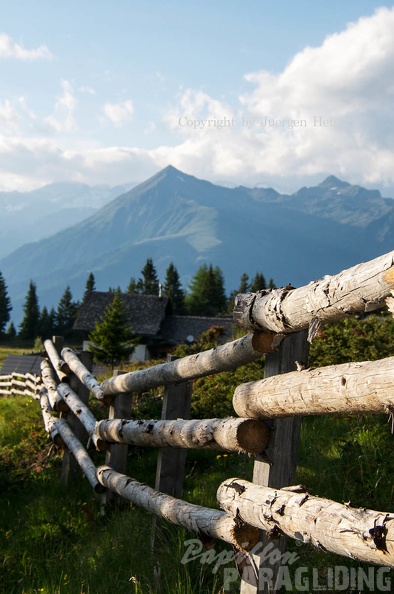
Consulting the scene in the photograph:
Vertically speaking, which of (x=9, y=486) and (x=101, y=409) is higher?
(x=101, y=409)

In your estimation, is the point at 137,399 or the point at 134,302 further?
the point at 134,302

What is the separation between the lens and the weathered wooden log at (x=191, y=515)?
3.76 metres

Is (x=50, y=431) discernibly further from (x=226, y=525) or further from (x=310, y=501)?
(x=310, y=501)

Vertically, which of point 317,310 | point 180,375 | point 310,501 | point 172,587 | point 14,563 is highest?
point 317,310

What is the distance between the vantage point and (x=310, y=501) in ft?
10.1

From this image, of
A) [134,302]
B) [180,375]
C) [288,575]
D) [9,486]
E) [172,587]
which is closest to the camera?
[288,575]

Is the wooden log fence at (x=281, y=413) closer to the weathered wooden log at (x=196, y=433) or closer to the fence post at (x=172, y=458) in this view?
the weathered wooden log at (x=196, y=433)

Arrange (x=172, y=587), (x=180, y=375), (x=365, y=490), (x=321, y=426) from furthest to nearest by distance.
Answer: (x=321, y=426) → (x=180, y=375) → (x=365, y=490) → (x=172, y=587)

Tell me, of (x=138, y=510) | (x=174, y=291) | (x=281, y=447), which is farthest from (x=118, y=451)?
(x=174, y=291)

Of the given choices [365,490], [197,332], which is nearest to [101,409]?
[365,490]

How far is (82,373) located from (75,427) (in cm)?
90

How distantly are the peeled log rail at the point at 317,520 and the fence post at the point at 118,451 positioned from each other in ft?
10.2

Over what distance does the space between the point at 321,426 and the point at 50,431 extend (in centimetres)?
424

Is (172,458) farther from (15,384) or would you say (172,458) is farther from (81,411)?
(15,384)
